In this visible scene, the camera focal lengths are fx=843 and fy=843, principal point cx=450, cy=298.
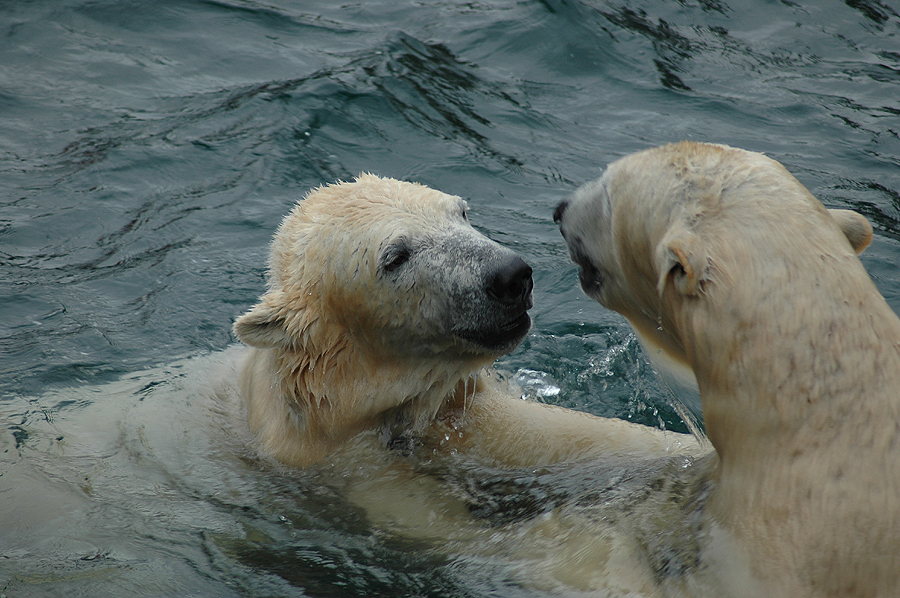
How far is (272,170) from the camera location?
675cm

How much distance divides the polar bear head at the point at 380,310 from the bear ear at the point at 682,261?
997 mm

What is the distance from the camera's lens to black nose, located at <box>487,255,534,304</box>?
3.35m

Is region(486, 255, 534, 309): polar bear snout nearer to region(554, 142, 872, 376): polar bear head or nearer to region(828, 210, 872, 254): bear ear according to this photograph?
region(554, 142, 872, 376): polar bear head

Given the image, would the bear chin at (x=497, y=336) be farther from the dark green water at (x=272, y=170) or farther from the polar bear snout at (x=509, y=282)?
the dark green water at (x=272, y=170)

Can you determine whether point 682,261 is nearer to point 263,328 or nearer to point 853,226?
point 853,226

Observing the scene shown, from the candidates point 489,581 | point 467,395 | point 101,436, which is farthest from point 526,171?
point 489,581

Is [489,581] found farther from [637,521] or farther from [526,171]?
[526,171]

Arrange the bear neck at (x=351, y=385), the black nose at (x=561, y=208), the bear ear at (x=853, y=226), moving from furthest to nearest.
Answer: the bear neck at (x=351, y=385), the black nose at (x=561, y=208), the bear ear at (x=853, y=226)

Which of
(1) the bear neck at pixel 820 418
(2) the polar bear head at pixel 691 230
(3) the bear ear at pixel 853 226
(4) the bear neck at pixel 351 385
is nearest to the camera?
(1) the bear neck at pixel 820 418

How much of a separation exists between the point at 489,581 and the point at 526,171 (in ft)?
14.6

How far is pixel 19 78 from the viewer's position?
7355 mm

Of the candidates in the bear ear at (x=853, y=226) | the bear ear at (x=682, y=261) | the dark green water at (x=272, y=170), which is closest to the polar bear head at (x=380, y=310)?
the dark green water at (x=272, y=170)

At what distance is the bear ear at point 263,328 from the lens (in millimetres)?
3361

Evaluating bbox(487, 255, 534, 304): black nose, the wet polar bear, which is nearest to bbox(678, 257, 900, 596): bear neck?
the wet polar bear
